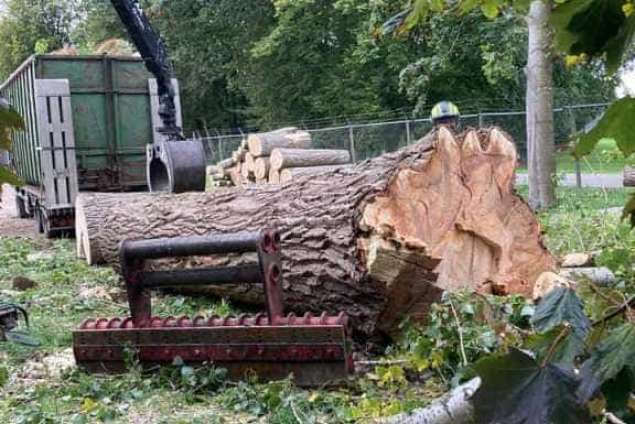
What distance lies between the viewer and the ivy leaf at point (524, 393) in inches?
25.9

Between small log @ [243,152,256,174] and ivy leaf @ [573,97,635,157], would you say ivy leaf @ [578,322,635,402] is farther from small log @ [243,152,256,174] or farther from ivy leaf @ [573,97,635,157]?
small log @ [243,152,256,174]

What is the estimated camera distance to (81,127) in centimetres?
1175

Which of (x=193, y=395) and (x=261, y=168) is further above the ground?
(x=261, y=168)

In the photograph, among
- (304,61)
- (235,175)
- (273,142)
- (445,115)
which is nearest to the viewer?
(445,115)

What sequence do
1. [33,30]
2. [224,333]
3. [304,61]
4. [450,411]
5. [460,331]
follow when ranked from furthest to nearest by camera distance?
[33,30]
[304,61]
[224,333]
[460,331]
[450,411]

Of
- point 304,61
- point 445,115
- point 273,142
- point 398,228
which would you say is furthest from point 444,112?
point 304,61

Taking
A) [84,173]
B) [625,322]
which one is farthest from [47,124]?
[625,322]

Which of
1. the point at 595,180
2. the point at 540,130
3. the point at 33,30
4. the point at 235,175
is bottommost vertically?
the point at 595,180

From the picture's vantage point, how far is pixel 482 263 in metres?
5.04

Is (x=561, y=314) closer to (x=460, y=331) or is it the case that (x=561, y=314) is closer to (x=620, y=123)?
(x=620, y=123)

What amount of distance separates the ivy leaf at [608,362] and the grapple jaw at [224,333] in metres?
3.02

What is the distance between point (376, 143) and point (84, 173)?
9.13m

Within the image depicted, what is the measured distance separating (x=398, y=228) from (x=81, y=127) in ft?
27.9

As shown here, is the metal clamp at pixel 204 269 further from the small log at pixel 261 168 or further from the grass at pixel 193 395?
the small log at pixel 261 168
